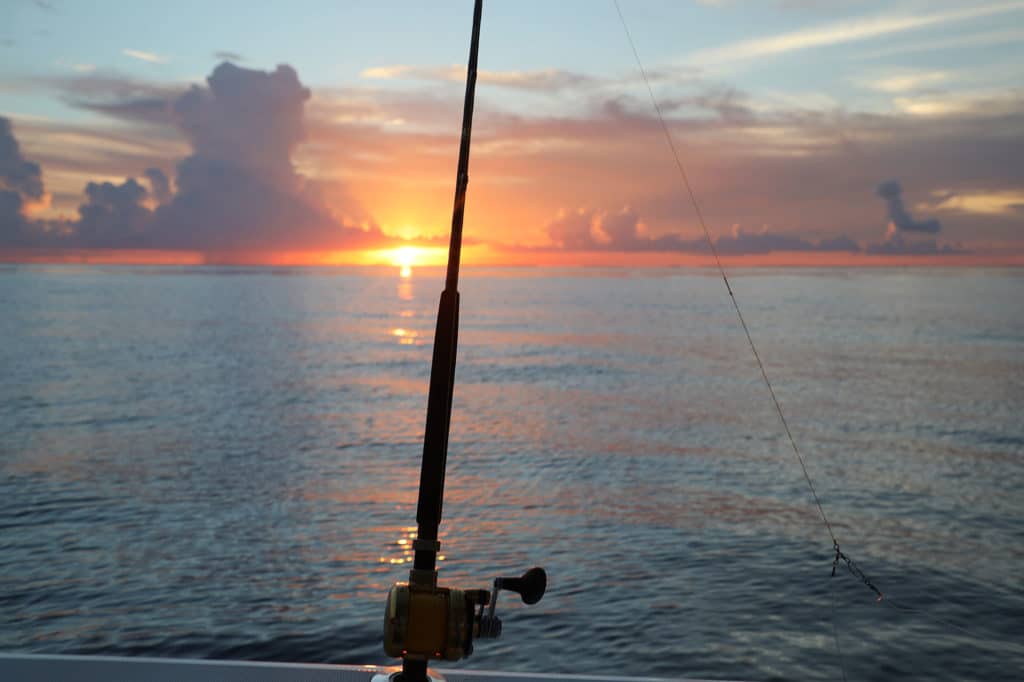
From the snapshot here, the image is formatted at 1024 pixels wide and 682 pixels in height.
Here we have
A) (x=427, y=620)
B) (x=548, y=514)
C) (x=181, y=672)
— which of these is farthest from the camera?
(x=548, y=514)

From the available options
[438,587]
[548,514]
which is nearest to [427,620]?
[438,587]

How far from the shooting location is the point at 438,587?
2859 mm

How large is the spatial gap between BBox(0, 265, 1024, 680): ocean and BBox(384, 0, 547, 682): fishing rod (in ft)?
17.2

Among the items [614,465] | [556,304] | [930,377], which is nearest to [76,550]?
[614,465]

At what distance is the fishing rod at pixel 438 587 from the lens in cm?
282

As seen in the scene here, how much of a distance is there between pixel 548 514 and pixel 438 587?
10.9 metres

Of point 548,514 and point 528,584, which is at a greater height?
point 528,584

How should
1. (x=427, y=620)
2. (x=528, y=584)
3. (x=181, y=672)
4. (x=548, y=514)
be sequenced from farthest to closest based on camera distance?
(x=548, y=514) < (x=181, y=672) < (x=528, y=584) < (x=427, y=620)

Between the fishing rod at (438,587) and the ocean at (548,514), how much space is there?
17.2ft

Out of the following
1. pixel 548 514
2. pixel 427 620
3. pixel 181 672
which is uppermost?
pixel 427 620

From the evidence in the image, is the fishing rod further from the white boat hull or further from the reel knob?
the white boat hull

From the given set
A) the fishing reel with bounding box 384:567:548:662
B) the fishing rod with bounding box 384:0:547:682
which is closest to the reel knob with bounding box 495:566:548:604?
the fishing rod with bounding box 384:0:547:682

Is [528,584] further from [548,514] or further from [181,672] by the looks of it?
[548,514]

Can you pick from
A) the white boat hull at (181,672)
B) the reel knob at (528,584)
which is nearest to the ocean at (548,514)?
the white boat hull at (181,672)
